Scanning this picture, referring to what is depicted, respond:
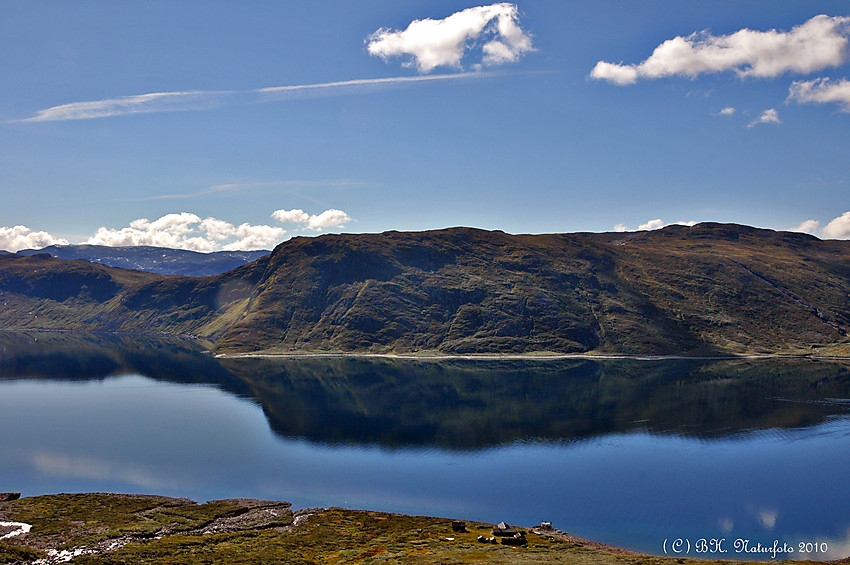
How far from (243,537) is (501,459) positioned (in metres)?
67.1

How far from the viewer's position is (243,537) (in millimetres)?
76438

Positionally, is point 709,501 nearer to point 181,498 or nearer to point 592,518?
point 592,518

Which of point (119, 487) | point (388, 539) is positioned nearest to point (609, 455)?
point (388, 539)

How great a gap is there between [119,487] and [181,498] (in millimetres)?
17740

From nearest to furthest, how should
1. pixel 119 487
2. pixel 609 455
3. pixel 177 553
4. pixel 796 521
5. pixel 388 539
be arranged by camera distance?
1. pixel 177 553
2. pixel 388 539
3. pixel 796 521
4. pixel 119 487
5. pixel 609 455

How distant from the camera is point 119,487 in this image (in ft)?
351

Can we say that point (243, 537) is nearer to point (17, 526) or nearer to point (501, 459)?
point (17, 526)

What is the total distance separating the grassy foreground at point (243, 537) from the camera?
214 ft

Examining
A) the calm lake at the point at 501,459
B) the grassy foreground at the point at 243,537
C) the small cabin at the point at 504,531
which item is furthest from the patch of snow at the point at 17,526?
the small cabin at the point at 504,531

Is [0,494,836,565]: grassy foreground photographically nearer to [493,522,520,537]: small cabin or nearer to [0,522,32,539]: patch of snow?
[0,522,32,539]: patch of snow

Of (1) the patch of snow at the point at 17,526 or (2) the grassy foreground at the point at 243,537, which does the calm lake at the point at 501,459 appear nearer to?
(2) the grassy foreground at the point at 243,537

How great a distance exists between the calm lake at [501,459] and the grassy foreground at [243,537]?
8.99 meters

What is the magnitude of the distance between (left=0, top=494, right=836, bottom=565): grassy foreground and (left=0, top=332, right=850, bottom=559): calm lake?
8989 millimetres

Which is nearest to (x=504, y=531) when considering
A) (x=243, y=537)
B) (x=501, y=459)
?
(x=243, y=537)
